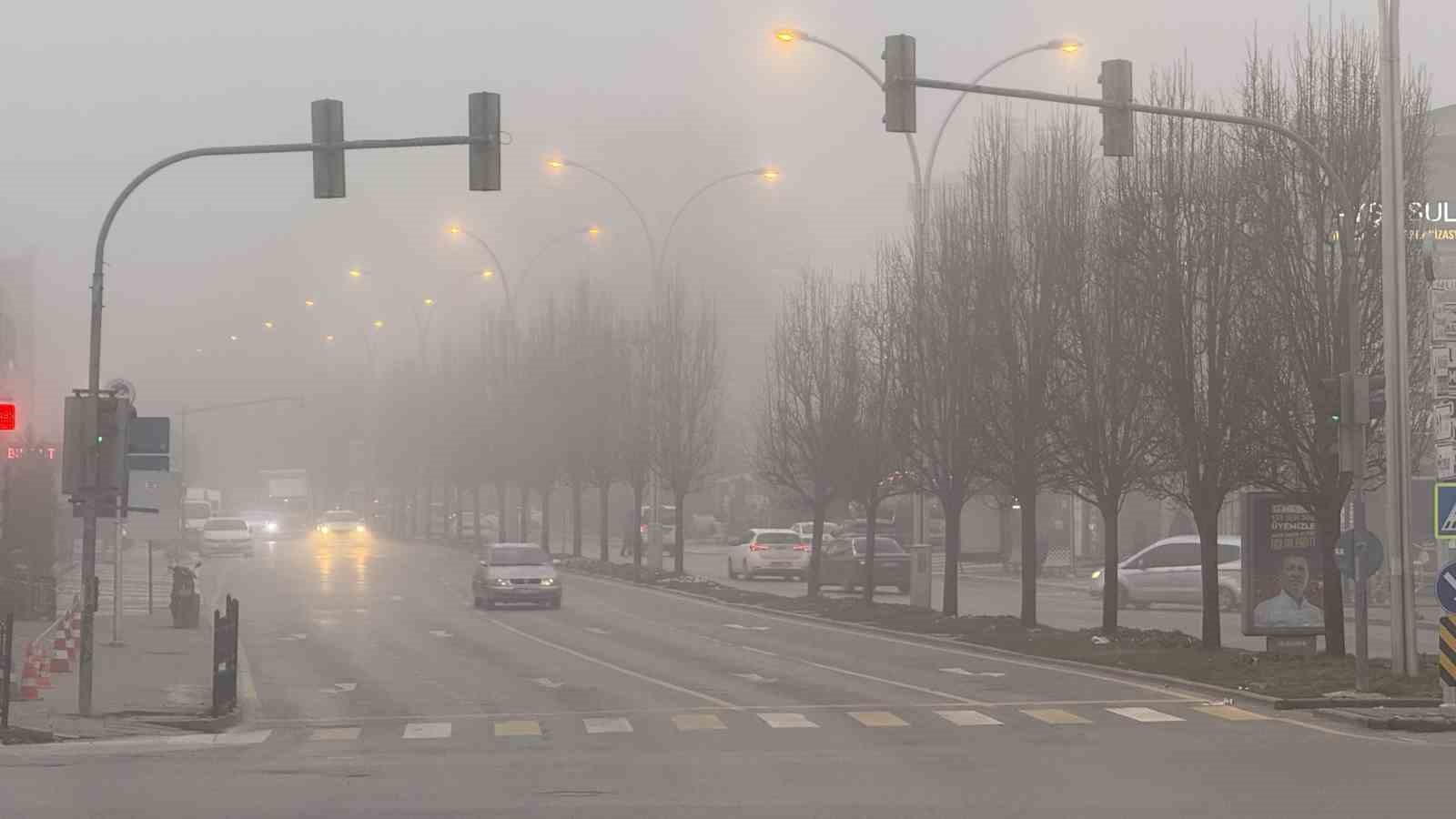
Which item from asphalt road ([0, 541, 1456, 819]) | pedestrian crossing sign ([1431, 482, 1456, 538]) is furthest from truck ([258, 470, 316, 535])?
pedestrian crossing sign ([1431, 482, 1456, 538])

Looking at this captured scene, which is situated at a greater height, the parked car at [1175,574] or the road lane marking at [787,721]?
the parked car at [1175,574]

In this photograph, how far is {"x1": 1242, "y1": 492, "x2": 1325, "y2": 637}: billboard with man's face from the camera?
1185 inches

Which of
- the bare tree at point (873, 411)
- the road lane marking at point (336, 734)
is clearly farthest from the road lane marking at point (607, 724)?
the bare tree at point (873, 411)

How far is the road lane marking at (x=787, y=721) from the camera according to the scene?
2229cm

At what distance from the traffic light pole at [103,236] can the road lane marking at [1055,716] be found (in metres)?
8.41

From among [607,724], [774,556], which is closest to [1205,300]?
[607,724]

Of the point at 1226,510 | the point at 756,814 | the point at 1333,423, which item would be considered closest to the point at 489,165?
the point at 756,814

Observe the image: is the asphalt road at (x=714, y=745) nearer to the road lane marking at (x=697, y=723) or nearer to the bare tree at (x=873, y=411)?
the road lane marking at (x=697, y=723)

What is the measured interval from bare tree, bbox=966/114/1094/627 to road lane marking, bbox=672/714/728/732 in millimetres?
12825

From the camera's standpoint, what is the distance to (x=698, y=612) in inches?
1821

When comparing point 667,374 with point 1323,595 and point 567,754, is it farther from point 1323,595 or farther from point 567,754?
point 567,754

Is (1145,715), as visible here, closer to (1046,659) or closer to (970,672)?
(970,672)

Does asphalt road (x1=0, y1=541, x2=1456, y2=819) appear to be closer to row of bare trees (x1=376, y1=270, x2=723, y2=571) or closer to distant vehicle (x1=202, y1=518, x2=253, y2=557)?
row of bare trees (x1=376, y1=270, x2=723, y2=571)

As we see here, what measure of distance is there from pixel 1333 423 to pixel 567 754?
13.4m
